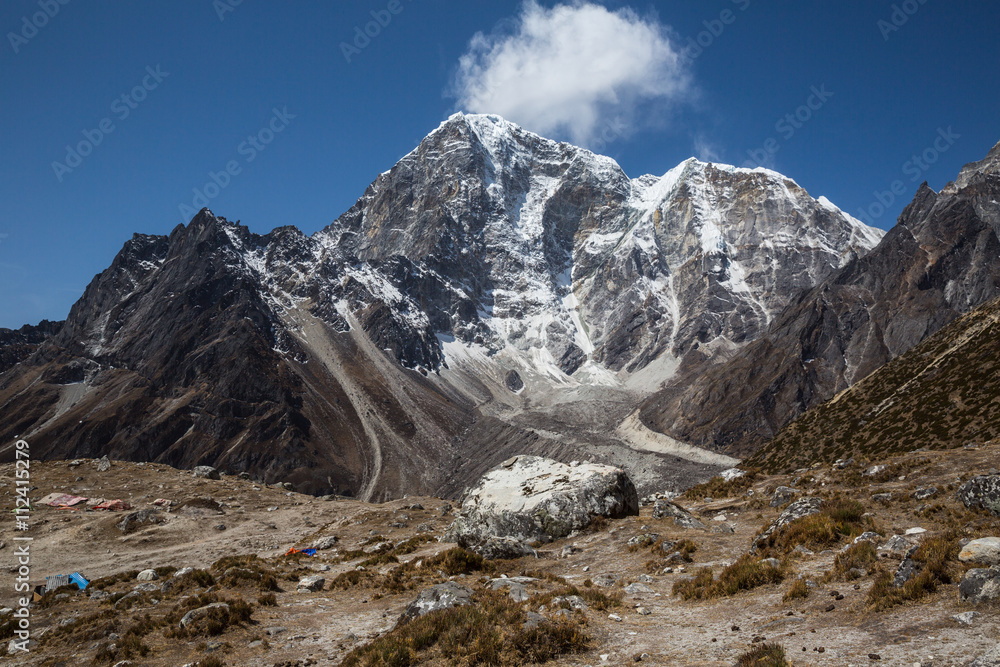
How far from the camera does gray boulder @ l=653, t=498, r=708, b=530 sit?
21.2 metres

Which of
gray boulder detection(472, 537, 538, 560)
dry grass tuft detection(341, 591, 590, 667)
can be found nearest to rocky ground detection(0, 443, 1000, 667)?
dry grass tuft detection(341, 591, 590, 667)

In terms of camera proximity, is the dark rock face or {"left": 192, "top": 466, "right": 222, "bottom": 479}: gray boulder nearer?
{"left": 192, "top": 466, "right": 222, "bottom": 479}: gray boulder

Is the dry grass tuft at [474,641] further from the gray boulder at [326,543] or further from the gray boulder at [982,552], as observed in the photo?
the gray boulder at [326,543]

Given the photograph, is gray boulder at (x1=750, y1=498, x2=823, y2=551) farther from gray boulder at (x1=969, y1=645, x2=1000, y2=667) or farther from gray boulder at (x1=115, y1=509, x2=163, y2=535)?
gray boulder at (x1=115, y1=509, x2=163, y2=535)

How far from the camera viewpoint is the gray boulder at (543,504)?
2209 centimetres

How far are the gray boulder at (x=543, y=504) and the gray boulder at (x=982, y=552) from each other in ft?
43.2

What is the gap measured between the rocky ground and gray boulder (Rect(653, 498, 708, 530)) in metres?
0.09

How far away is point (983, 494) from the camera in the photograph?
1491 centimetres

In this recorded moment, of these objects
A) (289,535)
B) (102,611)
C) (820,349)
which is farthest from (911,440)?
(820,349)

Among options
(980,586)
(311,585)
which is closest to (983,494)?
(980,586)

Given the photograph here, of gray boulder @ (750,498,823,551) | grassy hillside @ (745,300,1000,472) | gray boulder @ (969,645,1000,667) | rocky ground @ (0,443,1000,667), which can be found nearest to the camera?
gray boulder @ (969,645,1000,667)

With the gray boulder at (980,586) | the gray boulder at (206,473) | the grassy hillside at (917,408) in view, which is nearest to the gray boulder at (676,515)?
the gray boulder at (980,586)

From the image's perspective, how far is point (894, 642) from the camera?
9000 millimetres

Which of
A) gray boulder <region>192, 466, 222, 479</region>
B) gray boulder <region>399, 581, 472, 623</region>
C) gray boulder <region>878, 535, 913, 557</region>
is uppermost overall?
gray boulder <region>192, 466, 222, 479</region>
